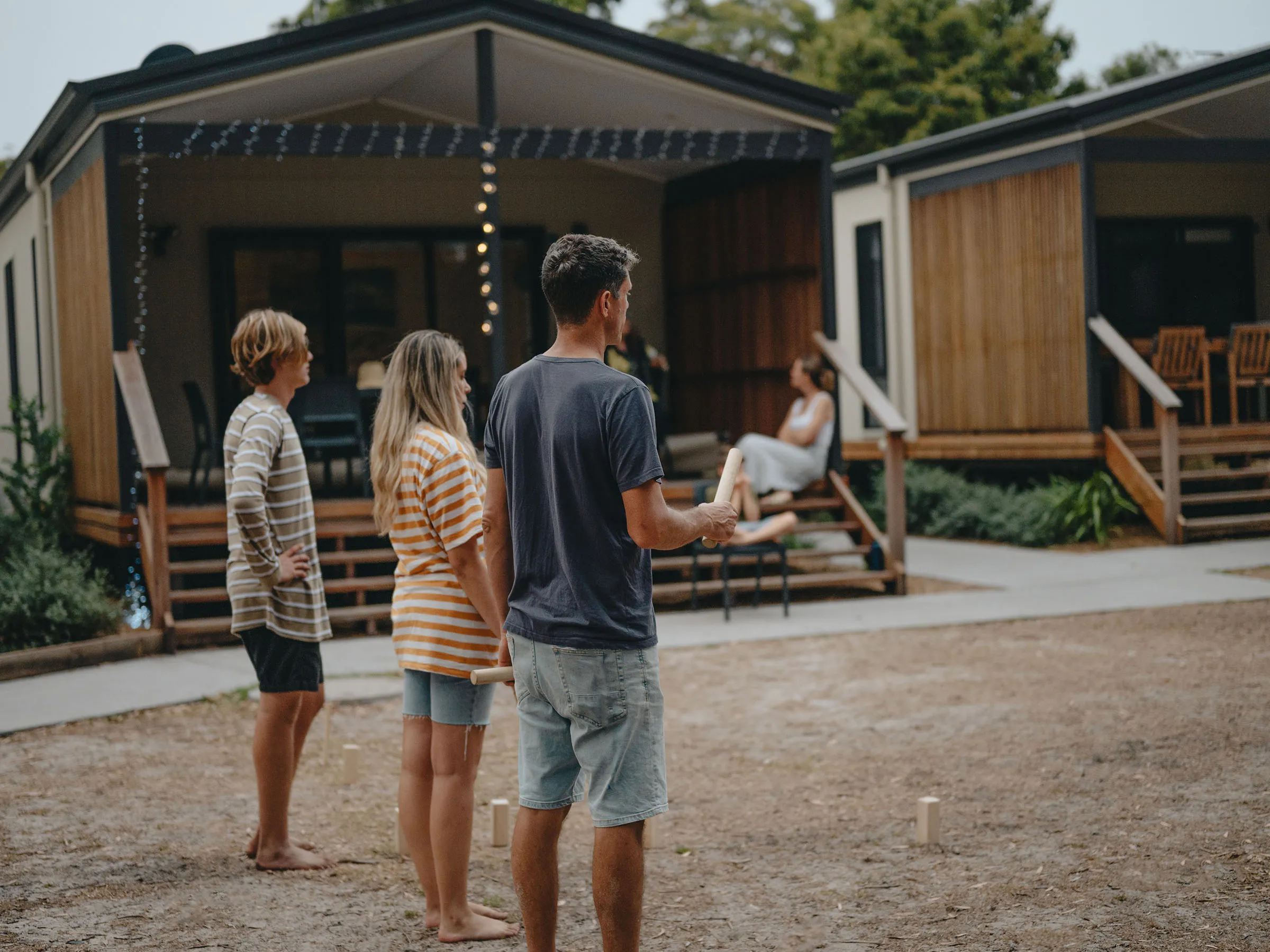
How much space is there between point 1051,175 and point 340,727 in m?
8.92

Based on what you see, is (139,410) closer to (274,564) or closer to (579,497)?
(274,564)

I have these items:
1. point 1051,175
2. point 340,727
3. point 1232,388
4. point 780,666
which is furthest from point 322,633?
point 1232,388

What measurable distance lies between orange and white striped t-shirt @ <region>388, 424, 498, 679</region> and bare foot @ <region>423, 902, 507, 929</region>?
70cm

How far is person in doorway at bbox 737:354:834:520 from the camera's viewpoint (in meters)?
10.3

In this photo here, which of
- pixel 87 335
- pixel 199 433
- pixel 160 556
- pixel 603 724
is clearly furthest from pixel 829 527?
pixel 603 724

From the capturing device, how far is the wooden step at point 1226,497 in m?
11.8

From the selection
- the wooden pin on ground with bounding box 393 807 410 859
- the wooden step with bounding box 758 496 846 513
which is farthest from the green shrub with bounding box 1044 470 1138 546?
the wooden pin on ground with bounding box 393 807 410 859

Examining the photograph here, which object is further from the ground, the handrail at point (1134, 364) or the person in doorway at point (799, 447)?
the handrail at point (1134, 364)

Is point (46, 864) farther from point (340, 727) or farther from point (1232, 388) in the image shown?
point (1232, 388)

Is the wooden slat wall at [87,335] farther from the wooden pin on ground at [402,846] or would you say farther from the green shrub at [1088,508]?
the green shrub at [1088,508]

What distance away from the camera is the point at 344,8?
28531 millimetres

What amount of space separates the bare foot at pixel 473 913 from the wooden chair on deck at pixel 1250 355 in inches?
430

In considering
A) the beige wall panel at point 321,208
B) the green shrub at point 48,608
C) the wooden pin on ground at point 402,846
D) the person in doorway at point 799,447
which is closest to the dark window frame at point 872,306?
the beige wall panel at point 321,208

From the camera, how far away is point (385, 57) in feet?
34.5
